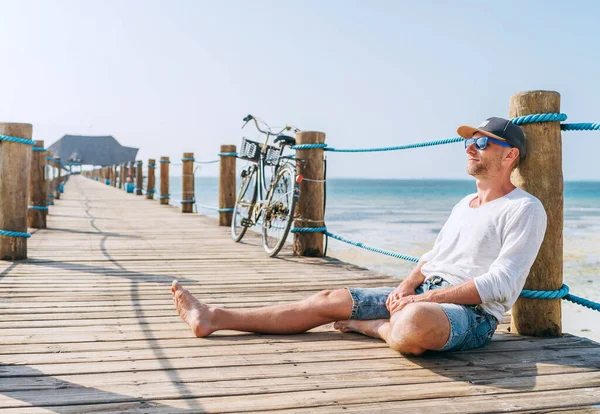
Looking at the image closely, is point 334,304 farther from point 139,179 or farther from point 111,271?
point 139,179

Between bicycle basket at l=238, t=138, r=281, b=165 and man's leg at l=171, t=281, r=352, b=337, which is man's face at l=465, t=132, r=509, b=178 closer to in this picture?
man's leg at l=171, t=281, r=352, b=337

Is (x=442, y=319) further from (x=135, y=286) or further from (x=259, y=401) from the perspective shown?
(x=135, y=286)

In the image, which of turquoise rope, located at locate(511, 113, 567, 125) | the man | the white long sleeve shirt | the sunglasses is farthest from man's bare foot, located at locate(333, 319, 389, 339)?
turquoise rope, located at locate(511, 113, 567, 125)

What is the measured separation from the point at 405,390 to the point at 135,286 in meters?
2.26

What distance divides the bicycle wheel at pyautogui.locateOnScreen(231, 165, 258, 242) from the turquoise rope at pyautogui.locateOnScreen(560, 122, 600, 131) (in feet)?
11.7

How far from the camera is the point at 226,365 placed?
225 cm

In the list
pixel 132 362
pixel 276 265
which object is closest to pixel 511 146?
pixel 132 362

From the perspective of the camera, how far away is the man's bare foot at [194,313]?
8.63 ft

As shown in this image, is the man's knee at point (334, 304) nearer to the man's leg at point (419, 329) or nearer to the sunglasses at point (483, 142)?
the man's leg at point (419, 329)

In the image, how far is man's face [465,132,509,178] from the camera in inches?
99.1

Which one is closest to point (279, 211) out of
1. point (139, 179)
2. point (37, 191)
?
point (37, 191)

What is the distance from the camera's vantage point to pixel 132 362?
2.26m

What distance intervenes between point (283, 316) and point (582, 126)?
5.02 ft

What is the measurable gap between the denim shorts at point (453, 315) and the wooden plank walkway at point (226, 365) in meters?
0.07
